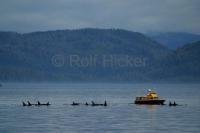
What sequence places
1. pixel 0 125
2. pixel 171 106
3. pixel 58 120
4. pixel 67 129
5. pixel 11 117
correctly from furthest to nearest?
pixel 171 106, pixel 11 117, pixel 58 120, pixel 0 125, pixel 67 129

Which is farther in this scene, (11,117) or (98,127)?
(11,117)

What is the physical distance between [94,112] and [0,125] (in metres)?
33.5

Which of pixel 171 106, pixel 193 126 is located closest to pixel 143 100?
pixel 171 106

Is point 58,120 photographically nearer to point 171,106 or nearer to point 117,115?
point 117,115

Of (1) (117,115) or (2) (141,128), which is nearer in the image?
(2) (141,128)

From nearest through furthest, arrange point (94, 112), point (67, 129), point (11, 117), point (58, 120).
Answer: point (67, 129), point (58, 120), point (11, 117), point (94, 112)

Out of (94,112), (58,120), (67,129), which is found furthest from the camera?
(94,112)

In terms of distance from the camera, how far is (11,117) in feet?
413

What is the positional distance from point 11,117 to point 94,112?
19.3 meters

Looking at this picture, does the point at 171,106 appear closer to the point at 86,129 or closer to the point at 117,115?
the point at 117,115

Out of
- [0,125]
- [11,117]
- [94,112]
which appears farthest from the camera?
[94,112]

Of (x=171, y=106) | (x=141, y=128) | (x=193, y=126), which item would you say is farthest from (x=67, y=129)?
(x=171, y=106)

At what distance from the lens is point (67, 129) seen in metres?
100

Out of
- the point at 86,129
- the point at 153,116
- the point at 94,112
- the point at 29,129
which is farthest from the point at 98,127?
the point at 94,112
